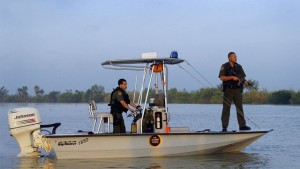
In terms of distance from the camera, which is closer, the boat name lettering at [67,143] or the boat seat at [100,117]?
the boat name lettering at [67,143]

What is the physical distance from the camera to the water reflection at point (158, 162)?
11742mm

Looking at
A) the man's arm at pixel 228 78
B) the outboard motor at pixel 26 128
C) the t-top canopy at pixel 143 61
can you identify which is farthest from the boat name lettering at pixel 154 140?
the outboard motor at pixel 26 128

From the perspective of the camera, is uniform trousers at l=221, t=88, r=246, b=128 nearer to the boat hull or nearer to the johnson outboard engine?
the boat hull

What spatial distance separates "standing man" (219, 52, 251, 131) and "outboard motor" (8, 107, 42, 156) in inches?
167

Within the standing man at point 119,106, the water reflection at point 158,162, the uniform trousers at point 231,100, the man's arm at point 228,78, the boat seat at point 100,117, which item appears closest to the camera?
the water reflection at point 158,162

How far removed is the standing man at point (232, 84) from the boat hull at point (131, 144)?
622 millimetres

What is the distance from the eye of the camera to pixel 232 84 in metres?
13.1

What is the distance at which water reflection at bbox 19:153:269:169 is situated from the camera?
11742 millimetres

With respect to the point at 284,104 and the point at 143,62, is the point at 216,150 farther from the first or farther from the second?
the point at 284,104

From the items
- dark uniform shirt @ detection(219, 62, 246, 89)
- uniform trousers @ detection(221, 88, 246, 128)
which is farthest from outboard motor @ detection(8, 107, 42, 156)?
dark uniform shirt @ detection(219, 62, 246, 89)

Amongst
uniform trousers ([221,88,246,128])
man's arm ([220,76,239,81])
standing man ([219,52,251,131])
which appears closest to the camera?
man's arm ([220,76,239,81])

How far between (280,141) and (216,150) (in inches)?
185

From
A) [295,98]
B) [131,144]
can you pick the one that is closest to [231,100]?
[131,144]

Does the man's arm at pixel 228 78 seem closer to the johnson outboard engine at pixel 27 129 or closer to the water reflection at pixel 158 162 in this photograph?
the water reflection at pixel 158 162
